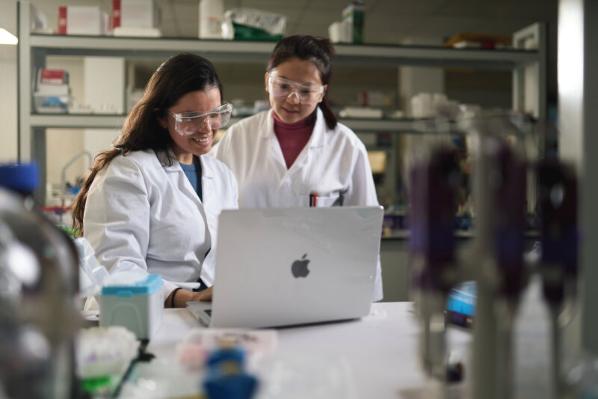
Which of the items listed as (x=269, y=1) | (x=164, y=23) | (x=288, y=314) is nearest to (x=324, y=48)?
(x=288, y=314)

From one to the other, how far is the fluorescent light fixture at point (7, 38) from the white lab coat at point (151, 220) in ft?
6.64

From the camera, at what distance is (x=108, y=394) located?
91 centimetres

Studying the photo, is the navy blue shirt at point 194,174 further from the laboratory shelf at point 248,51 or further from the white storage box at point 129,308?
the laboratory shelf at point 248,51

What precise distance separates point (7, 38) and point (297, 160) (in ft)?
7.08

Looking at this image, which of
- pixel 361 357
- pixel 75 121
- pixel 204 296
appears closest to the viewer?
pixel 361 357

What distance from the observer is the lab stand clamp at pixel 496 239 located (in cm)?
66

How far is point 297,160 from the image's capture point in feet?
7.90

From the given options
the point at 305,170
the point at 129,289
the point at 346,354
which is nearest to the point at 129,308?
the point at 129,289

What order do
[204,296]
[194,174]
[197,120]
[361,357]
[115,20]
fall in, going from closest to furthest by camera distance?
[361,357], [204,296], [197,120], [194,174], [115,20]

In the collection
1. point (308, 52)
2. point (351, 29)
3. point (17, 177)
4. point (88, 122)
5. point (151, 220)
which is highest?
point (351, 29)

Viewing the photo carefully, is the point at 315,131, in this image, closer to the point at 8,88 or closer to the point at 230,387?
the point at 230,387

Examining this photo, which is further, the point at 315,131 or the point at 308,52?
the point at 315,131

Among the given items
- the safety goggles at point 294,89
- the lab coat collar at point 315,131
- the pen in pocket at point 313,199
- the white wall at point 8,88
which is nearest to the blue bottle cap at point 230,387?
the safety goggles at point 294,89

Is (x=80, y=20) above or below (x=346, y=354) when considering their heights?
above
